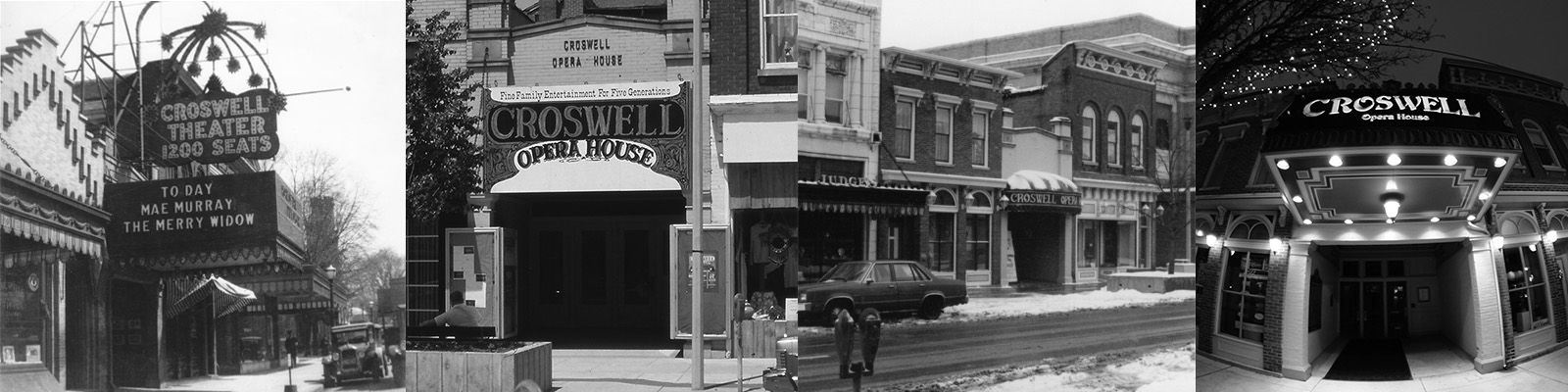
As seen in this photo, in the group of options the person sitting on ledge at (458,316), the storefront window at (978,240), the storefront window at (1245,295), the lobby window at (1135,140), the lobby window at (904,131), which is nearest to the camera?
the lobby window at (904,131)

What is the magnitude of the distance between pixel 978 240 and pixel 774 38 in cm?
144

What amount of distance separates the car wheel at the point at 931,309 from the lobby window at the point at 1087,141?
767 millimetres

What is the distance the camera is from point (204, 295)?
4.62m

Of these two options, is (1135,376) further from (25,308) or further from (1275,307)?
→ (25,308)

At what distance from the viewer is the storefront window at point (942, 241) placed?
347 cm

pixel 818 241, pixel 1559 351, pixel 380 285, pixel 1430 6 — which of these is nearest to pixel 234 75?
pixel 380 285

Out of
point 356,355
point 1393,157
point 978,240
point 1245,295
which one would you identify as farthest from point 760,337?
point 1393,157

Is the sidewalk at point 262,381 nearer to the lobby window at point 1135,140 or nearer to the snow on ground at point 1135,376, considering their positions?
the snow on ground at point 1135,376

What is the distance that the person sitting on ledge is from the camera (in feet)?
14.3

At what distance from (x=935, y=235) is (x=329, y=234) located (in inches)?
108

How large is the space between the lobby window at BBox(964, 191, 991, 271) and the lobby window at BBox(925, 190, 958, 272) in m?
0.06

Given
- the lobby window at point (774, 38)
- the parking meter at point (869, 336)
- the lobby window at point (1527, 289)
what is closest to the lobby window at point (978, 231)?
the parking meter at point (869, 336)

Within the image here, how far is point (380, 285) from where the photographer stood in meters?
4.42

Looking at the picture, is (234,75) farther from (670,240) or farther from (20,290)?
(670,240)
